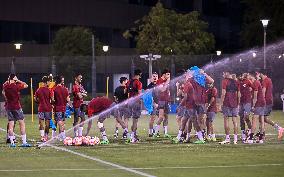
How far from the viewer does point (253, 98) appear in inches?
1024

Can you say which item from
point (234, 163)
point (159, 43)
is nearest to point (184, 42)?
point (159, 43)

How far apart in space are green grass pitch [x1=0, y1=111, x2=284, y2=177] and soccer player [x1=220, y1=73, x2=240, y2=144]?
61cm

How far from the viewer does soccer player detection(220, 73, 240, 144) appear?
2544cm

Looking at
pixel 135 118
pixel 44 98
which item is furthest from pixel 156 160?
pixel 44 98

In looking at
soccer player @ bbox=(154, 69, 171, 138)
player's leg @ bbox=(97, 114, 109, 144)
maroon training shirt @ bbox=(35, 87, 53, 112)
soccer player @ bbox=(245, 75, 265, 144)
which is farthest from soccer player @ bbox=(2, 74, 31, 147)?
soccer player @ bbox=(245, 75, 265, 144)

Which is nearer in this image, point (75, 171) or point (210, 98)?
point (75, 171)

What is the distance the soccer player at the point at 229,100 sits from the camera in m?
25.4

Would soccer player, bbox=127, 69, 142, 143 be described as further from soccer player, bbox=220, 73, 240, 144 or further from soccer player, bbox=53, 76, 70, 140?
soccer player, bbox=220, 73, 240, 144

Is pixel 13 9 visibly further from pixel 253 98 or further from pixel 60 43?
pixel 253 98

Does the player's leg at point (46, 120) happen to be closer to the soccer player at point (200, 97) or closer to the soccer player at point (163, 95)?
the soccer player at point (163, 95)

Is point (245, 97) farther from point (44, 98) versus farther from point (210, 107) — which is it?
point (44, 98)

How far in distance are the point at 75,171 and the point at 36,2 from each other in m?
62.4

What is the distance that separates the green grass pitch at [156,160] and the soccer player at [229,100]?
61cm

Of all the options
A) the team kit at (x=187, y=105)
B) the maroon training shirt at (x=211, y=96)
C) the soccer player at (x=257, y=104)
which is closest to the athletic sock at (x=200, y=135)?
the team kit at (x=187, y=105)
